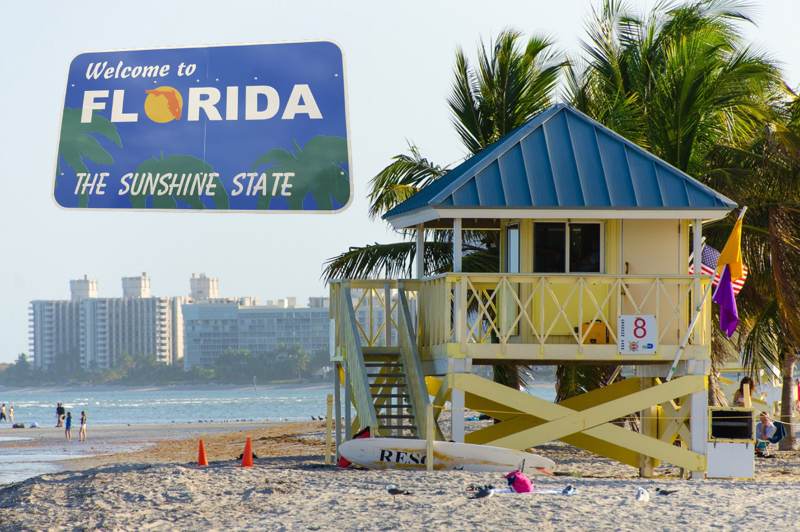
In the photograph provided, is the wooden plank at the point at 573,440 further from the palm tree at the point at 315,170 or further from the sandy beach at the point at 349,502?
the palm tree at the point at 315,170

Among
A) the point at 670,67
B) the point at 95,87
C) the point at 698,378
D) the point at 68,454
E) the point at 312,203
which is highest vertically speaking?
the point at 670,67

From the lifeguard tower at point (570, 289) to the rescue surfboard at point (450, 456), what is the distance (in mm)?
497

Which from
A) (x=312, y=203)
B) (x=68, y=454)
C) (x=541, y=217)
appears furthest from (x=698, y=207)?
(x=68, y=454)

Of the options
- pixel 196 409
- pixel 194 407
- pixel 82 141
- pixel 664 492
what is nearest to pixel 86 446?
pixel 664 492

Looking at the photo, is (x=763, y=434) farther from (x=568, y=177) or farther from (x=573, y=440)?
(x=568, y=177)

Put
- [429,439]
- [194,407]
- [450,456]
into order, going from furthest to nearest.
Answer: [194,407] < [450,456] < [429,439]

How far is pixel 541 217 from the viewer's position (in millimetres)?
20953

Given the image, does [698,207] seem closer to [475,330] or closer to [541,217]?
[541,217]

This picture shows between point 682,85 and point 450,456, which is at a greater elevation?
point 682,85

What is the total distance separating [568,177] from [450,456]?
454cm

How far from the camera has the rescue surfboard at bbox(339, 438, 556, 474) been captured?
19.9m

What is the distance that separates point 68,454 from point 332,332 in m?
24.1

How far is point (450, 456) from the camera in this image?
65.1 ft

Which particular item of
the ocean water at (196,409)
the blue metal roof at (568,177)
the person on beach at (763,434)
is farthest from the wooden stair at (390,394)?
the ocean water at (196,409)
